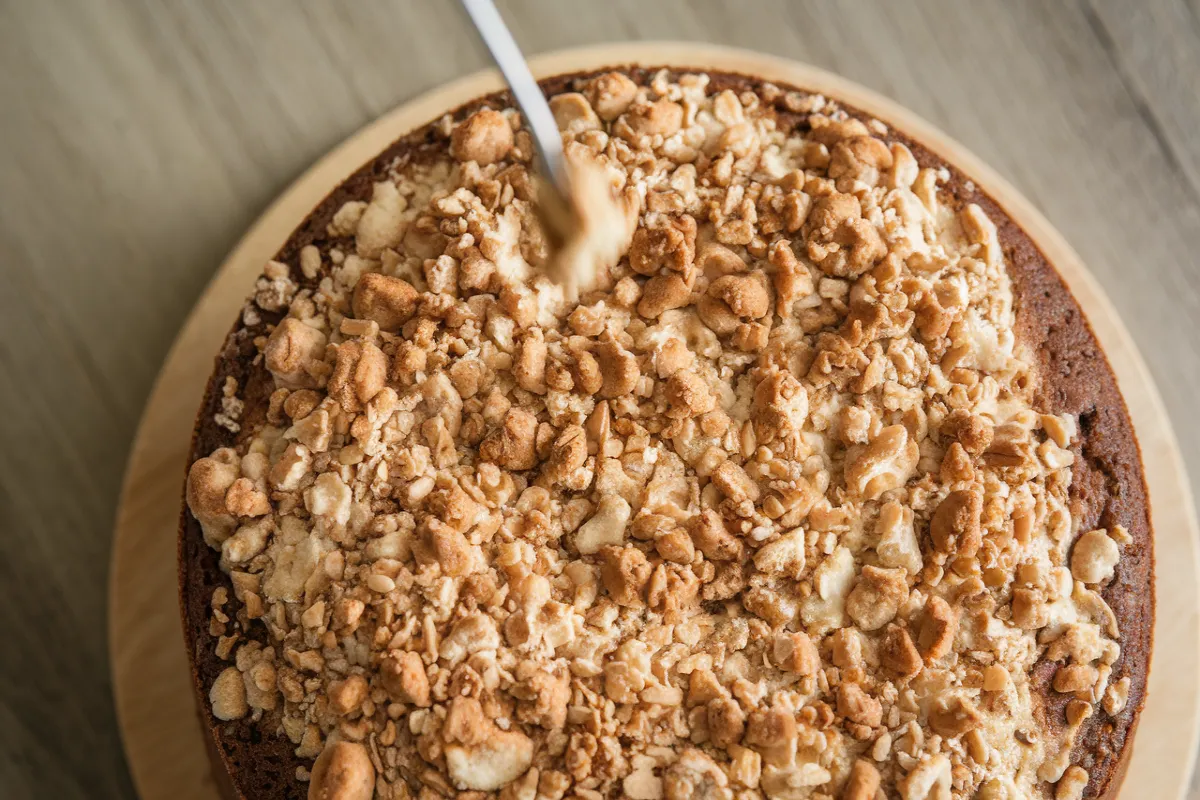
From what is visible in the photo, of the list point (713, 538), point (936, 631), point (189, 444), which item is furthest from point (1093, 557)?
point (189, 444)

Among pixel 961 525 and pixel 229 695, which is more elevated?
pixel 961 525

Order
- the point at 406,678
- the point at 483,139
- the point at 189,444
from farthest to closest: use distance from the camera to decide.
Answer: the point at 189,444
the point at 483,139
the point at 406,678

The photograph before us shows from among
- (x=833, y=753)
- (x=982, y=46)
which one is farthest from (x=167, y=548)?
(x=982, y=46)

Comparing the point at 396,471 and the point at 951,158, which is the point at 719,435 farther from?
the point at 951,158

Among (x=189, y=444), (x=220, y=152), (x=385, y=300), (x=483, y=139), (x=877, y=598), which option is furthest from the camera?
(x=220, y=152)

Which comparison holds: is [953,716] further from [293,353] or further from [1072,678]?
[293,353]

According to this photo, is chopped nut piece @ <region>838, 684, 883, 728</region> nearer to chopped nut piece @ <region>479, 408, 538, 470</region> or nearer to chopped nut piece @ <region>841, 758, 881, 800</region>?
chopped nut piece @ <region>841, 758, 881, 800</region>

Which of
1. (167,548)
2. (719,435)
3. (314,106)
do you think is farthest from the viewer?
(314,106)

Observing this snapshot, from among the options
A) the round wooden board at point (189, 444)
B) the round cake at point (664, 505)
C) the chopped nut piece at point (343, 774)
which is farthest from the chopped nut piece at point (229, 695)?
the round wooden board at point (189, 444)
